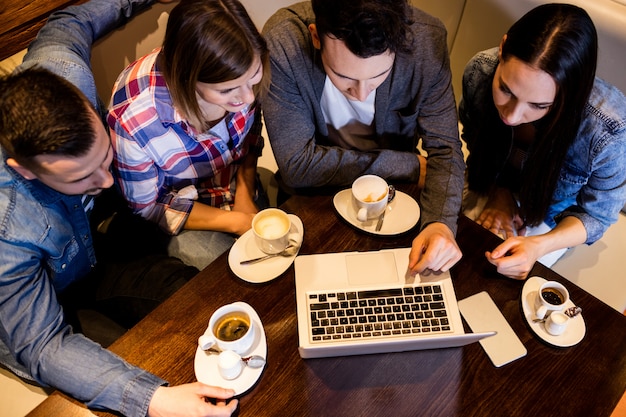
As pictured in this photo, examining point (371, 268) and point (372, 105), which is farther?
point (372, 105)

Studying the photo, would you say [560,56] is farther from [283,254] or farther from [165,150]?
[165,150]

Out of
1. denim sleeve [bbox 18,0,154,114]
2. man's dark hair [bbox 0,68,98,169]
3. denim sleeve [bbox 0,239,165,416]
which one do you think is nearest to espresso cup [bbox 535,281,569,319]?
denim sleeve [bbox 0,239,165,416]

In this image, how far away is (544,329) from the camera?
102cm

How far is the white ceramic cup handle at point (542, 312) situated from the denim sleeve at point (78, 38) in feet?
4.09

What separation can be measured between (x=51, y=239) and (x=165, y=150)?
0.38m

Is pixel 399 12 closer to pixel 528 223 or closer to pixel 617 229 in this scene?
pixel 528 223

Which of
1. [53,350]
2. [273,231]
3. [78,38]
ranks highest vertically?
[78,38]

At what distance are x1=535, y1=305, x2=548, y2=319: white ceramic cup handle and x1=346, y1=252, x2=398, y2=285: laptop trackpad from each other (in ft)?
1.04

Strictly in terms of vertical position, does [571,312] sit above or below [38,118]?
below

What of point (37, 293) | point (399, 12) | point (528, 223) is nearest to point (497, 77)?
point (399, 12)

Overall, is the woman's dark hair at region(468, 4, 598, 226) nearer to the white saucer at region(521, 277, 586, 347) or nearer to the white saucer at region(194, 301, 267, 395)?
the white saucer at region(521, 277, 586, 347)

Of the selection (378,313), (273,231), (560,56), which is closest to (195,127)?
(273,231)

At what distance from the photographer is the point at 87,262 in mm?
1331

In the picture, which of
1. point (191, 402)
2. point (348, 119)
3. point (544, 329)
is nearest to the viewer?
point (191, 402)
